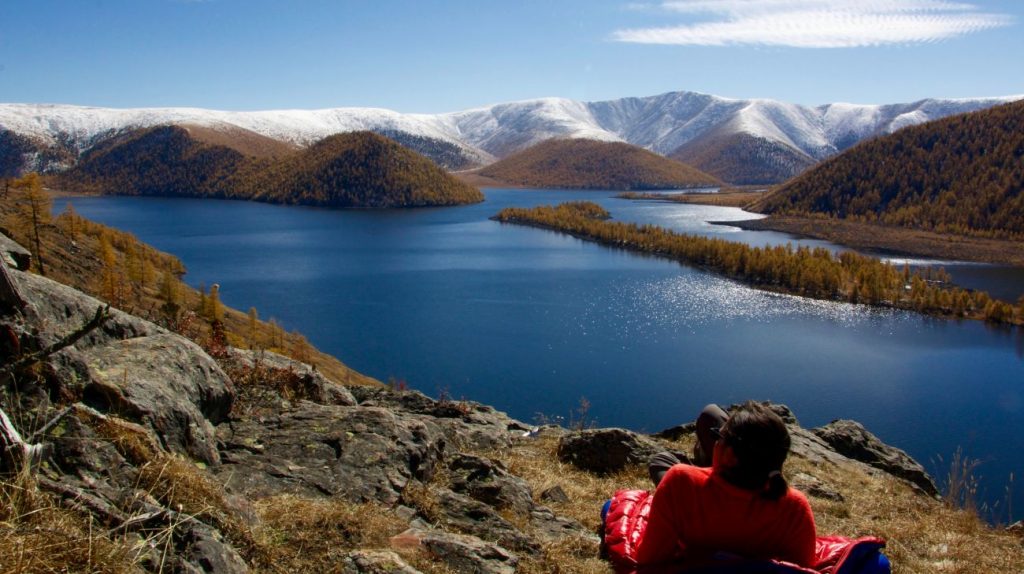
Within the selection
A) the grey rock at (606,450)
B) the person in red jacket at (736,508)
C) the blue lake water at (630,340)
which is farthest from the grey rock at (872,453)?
the blue lake water at (630,340)

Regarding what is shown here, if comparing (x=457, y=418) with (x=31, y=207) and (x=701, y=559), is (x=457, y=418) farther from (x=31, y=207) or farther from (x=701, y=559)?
(x=31, y=207)

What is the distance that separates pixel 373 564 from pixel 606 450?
516cm

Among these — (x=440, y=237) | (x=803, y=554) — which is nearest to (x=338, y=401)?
(x=803, y=554)

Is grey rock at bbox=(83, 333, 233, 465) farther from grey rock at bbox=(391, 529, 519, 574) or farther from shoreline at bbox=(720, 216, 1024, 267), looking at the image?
shoreline at bbox=(720, 216, 1024, 267)

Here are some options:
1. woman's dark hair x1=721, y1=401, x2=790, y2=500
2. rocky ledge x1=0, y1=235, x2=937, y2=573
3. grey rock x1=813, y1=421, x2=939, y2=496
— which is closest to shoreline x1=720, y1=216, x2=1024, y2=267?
grey rock x1=813, y1=421, x2=939, y2=496

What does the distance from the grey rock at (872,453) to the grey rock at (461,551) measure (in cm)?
854

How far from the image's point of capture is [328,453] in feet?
19.9

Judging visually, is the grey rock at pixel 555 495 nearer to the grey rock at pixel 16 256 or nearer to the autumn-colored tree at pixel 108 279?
the grey rock at pixel 16 256

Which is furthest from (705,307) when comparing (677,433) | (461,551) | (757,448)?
Result: (757,448)

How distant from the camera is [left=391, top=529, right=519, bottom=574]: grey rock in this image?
429 centimetres

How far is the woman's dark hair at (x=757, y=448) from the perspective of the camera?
3.41 meters

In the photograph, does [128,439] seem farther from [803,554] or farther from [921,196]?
[921,196]

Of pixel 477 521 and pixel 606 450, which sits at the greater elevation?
pixel 477 521

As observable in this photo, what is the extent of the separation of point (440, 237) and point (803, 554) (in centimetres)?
9521
